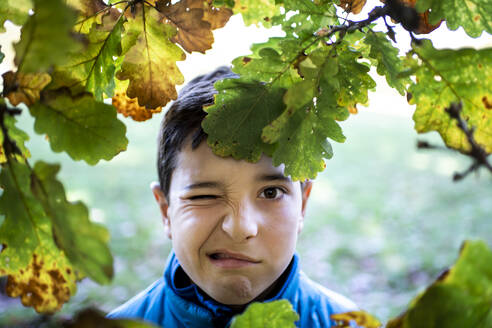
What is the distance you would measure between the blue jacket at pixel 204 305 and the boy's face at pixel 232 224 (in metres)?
0.27

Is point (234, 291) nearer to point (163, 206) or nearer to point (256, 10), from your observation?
point (163, 206)

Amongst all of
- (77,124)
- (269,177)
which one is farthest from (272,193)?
(77,124)

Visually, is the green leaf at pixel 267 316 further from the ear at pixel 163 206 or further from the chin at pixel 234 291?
the ear at pixel 163 206

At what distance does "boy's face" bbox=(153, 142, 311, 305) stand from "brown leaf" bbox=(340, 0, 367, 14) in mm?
575

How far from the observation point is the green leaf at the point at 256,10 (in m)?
0.97

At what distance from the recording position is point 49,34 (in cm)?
43

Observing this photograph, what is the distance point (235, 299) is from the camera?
4.46 ft

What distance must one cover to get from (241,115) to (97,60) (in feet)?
0.86

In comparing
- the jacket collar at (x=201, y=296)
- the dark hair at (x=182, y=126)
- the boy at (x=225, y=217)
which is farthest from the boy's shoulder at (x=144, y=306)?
the dark hair at (x=182, y=126)

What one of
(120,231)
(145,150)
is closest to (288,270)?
(120,231)

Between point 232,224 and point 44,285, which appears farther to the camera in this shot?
point 232,224

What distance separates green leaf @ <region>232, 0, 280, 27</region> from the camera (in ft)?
3.19

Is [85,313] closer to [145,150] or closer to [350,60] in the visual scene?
[350,60]

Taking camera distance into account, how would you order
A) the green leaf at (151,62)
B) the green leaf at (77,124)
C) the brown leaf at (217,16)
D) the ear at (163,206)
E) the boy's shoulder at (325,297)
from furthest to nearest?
the boy's shoulder at (325,297) < the ear at (163,206) < the brown leaf at (217,16) < the green leaf at (151,62) < the green leaf at (77,124)
